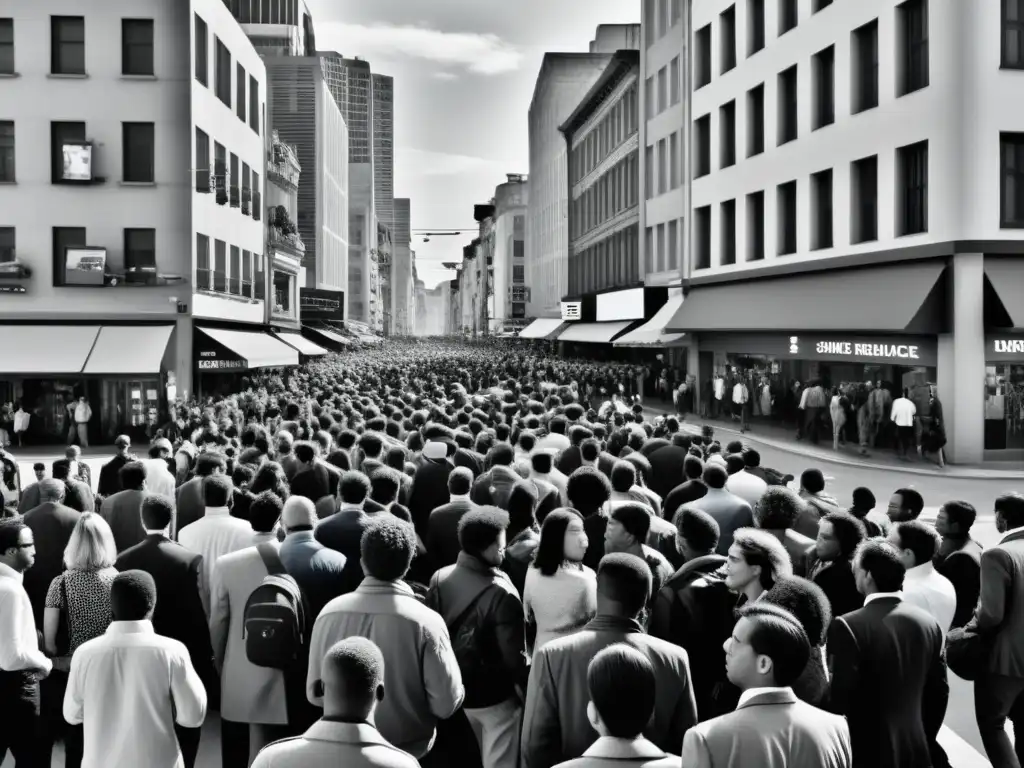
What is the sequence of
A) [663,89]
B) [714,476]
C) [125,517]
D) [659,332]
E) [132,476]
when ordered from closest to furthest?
[714,476], [125,517], [132,476], [659,332], [663,89]

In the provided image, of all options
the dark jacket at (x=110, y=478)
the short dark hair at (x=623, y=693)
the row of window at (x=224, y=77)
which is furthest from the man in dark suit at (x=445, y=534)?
the row of window at (x=224, y=77)

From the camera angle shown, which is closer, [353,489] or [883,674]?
[883,674]

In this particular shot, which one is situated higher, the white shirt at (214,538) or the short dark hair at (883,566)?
the short dark hair at (883,566)

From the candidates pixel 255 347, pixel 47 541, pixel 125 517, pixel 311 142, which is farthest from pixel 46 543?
pixel 311 142

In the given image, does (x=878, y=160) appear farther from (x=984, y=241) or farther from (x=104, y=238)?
(x=104, y=238)

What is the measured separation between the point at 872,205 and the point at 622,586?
27902mm

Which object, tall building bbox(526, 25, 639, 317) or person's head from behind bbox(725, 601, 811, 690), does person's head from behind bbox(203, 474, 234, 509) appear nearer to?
person's head from behind bbox(725, 601, 811, 690)

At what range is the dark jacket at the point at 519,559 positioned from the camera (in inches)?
270

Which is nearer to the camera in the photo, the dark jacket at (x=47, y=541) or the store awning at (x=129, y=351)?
the dark jacket at (x=47, y=541)

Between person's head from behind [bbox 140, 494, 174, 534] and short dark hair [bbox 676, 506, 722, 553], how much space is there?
126 inches

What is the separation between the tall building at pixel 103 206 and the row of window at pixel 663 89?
2305cm

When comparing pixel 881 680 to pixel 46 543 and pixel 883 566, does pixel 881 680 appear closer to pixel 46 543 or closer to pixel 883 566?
pixel 883 566

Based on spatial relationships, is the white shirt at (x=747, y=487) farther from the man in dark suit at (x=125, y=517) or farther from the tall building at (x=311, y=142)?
the tall building at (x=311, y=142)

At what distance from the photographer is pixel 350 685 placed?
357cm
